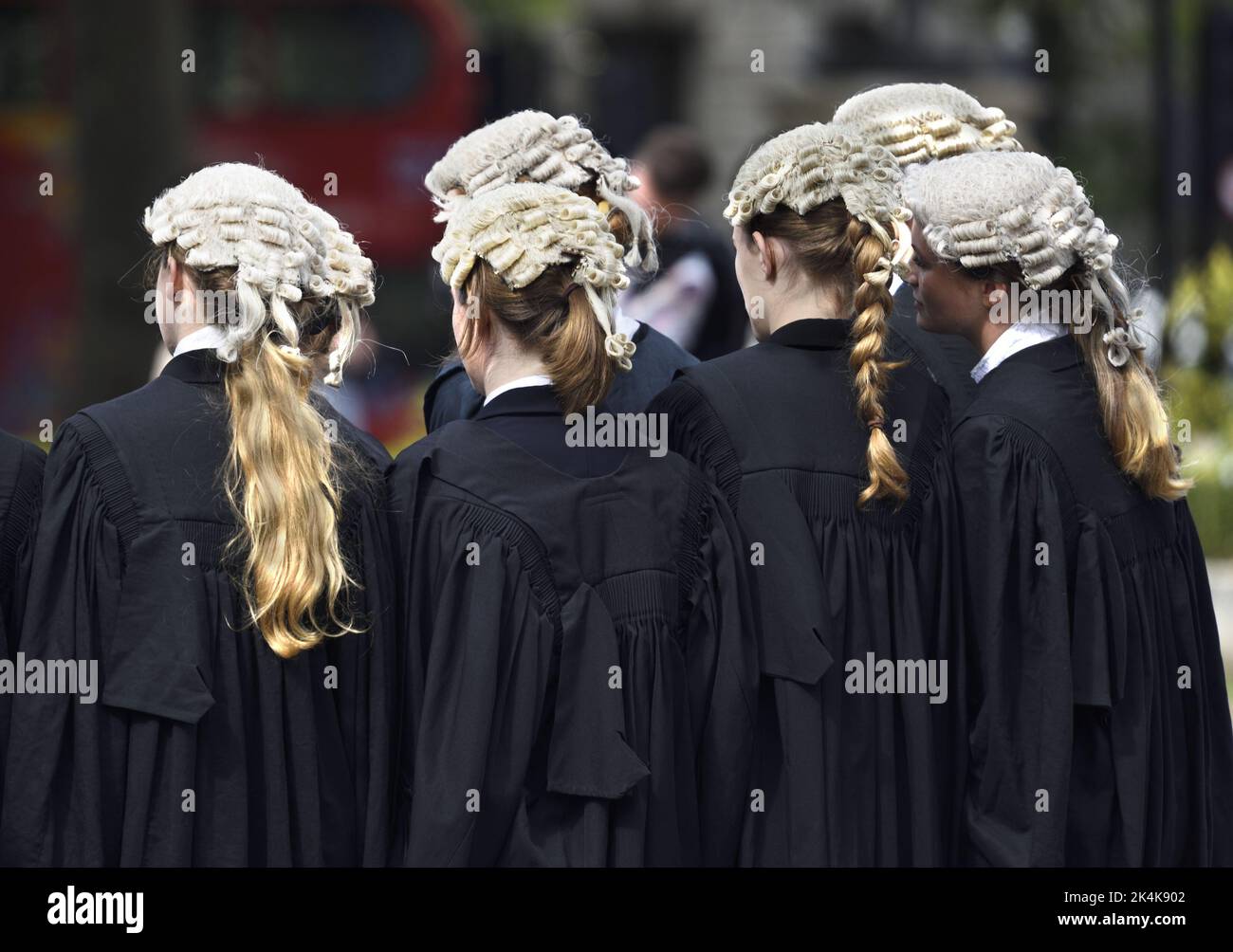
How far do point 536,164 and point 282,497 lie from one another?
1.03 m

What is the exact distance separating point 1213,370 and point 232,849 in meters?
8.41

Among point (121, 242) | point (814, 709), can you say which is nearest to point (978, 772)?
point (814, 709)

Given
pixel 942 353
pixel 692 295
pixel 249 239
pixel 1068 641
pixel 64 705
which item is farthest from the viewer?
pixel 692 295

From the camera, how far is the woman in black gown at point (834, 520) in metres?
3.29

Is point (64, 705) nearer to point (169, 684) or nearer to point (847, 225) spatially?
point (169, 684)

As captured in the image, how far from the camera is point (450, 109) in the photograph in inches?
513

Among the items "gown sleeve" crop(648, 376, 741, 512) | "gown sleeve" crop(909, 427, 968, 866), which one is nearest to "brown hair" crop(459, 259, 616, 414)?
"gown sleeve" crop(648, 376, 741, 512)

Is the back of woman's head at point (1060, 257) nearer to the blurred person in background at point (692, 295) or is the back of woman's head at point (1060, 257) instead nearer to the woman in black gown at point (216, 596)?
the woman in black gown at point (216, 596)

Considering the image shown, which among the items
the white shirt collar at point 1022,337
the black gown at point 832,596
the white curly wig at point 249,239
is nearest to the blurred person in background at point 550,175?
Answer: the black gown at point 832,596

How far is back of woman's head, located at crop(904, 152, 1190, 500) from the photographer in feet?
11.2

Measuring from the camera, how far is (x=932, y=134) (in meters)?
3.82

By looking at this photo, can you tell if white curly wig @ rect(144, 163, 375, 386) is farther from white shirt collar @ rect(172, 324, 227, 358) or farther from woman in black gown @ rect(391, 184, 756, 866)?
woman in black gown @ rect(391, 184, 756, 866)

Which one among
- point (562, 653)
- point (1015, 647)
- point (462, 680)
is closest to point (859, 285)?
point (1015, 647)
